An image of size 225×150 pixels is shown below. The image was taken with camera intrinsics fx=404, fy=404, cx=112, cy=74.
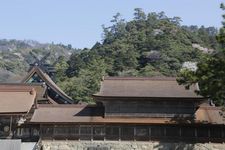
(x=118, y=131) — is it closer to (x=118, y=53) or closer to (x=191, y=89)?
(x=191, y=89)

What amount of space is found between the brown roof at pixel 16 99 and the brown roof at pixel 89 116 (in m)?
1.77

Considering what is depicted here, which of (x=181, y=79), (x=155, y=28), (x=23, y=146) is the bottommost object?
(x=23, y=146)

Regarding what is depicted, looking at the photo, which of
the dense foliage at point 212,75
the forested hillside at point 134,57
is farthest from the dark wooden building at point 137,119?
the forested hillside at point 134,57

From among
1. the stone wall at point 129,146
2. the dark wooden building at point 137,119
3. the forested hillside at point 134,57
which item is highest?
the forested hillside at point 134,57

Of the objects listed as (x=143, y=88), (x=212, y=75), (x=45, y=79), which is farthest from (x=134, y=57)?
(x=212, y=75)

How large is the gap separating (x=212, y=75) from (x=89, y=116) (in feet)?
41.8

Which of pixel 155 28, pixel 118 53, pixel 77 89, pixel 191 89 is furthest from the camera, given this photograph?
pixel 155 28

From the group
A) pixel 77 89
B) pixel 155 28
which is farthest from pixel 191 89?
pixel 155 28

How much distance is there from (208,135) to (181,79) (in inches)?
294

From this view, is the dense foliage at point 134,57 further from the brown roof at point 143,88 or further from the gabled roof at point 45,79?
the brown roof at point 143,88

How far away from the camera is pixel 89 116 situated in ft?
124

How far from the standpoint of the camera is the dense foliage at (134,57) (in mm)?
77312

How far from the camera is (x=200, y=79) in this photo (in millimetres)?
30922

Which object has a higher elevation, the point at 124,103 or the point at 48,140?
the point at 124,103
